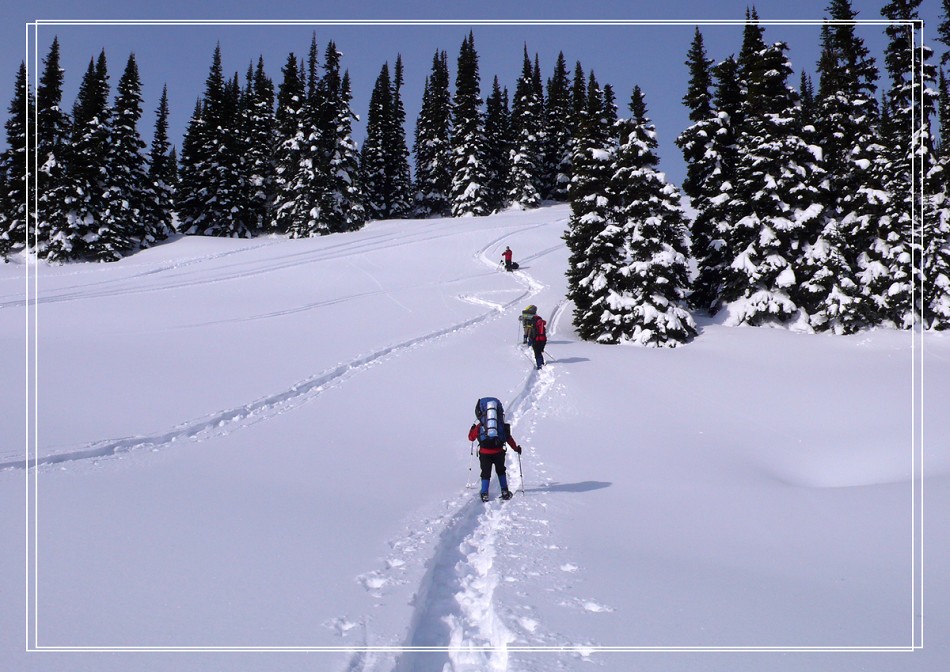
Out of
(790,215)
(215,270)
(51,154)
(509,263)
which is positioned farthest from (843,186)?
(51,154)

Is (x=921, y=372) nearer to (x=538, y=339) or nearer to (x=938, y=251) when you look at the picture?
(x=938, y=251)

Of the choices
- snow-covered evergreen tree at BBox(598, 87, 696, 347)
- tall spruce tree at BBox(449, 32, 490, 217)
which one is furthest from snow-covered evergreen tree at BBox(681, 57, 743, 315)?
tall spruce tree at BBox(449, 32, 490, 217)

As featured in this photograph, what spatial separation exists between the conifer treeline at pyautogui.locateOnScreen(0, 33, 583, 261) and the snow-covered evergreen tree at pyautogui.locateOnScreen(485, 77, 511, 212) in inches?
8.6

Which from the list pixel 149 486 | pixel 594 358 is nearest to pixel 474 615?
pixel 149 486

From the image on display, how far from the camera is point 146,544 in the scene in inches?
227

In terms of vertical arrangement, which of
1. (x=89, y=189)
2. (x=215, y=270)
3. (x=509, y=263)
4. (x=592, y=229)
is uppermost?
(x=89, y=189)

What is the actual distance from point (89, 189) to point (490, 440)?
1760 inches

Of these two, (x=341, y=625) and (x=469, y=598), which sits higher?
(x=341, y=625)

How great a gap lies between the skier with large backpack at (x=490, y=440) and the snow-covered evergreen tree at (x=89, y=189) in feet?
136

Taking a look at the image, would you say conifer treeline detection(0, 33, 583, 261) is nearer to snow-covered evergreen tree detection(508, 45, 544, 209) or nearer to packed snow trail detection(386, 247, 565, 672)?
snow-covered evergreen tree detection(508, 45, 544, 209)

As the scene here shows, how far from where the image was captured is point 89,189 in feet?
131

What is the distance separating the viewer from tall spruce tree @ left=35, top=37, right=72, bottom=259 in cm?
3847

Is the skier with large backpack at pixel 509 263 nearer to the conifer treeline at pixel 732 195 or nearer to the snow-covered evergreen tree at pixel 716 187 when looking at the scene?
the conifer treeline at pixel 732 195

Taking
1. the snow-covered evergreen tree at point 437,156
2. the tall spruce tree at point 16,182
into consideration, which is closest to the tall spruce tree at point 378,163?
the snow-covered evergreen tree at point 437,156
